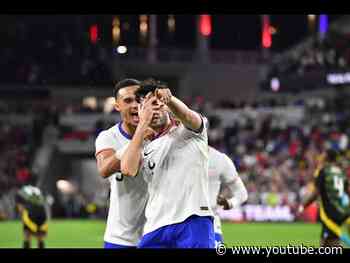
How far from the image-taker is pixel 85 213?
2647 centimetres

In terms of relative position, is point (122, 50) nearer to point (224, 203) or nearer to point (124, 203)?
point (224, 203)

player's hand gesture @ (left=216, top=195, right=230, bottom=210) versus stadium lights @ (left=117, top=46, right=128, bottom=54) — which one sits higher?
stadium lights @ (left=117, top=46, right=128, bottom=54)

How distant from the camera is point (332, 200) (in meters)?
9.97

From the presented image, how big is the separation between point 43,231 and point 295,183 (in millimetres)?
13398

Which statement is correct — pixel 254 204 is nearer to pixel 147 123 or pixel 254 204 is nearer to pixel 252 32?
pixel 252 32

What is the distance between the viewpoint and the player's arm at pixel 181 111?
469 centimetres

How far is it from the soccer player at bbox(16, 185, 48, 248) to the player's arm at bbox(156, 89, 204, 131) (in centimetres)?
816

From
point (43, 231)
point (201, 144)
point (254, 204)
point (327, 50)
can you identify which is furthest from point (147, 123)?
point (327, 50)

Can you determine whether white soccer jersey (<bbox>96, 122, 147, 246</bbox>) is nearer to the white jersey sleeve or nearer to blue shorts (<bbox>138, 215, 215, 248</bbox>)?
blue shorts (<bbox>138, 215, 215, 248</bbox>)

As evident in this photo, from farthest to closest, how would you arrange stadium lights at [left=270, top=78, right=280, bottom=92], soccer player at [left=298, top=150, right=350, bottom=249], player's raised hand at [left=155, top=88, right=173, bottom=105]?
1. stadium lights at [left=270, top=78, right=280, bottom=92]
2. soccer player at [left=298, top=150, right=350, bottom=249]
3. player's raised hand at [left=155, top=88, right=173, bottom=105]

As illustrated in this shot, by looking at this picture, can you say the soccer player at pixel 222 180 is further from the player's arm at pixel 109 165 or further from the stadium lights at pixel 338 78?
the stadium lights at pixel 338 78

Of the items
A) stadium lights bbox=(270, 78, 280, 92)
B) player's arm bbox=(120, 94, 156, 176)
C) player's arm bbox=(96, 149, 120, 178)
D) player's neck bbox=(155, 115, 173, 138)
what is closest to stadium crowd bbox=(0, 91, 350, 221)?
stadium lights bbox=(270, 78, 280, 92)

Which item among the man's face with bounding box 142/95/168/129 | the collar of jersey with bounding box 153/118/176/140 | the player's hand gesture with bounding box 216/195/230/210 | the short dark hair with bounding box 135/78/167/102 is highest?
the short dark hair with bounding box 135/78/167/102

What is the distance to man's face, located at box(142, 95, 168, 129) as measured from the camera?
475 cm
